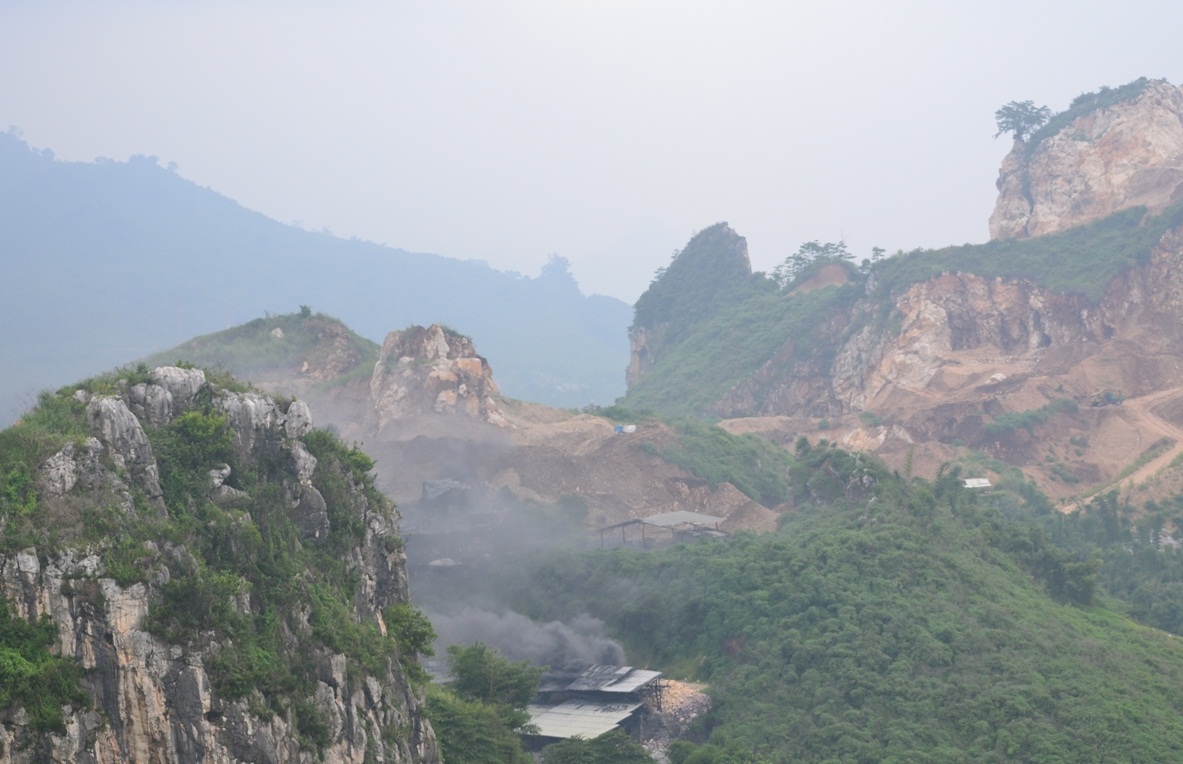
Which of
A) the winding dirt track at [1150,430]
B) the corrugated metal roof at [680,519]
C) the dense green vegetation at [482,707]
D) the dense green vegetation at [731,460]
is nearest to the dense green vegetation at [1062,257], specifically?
the winding dirt track at [1150,430]

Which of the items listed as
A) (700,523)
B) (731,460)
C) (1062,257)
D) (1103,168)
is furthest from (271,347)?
(1103,168)

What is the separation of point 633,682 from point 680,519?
17.2 metres

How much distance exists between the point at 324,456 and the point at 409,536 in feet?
76.8

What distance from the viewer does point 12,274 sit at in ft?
372

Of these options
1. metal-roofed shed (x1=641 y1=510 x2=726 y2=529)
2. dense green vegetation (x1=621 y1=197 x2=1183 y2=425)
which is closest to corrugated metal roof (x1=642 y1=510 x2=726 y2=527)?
metal-roofed shed (x1=641 y1=510 x2=726 y2=529)

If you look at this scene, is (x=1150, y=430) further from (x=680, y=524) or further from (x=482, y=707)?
(x=482, y=707)

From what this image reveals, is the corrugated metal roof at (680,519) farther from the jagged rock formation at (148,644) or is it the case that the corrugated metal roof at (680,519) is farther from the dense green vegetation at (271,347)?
the jagged rock formation at (148,644)

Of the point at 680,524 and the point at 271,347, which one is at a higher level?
the point at 271,347

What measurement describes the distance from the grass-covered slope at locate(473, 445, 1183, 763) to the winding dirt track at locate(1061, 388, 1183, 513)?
12485 mm

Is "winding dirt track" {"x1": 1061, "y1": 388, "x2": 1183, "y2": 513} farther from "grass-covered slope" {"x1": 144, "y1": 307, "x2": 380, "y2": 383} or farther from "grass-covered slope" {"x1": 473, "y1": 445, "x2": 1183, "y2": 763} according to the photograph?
"grass-covered slope" {"x1": 144, "y1": 307, "x2": 380, "y2": 383}

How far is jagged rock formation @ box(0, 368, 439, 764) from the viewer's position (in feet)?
62.0

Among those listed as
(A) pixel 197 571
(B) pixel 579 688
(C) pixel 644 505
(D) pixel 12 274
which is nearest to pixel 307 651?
(A) pixel 197 571

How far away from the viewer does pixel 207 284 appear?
454ft

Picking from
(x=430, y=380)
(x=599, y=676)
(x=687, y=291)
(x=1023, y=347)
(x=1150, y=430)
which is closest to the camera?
(x=599, y=676)
